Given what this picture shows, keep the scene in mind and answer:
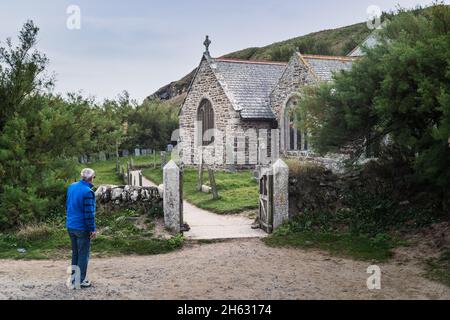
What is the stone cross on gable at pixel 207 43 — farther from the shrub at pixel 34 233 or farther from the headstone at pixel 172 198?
the shrub at pixel 34 233

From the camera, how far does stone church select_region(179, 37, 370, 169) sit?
955 inches

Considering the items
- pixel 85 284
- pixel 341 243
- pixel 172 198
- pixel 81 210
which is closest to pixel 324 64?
pixel 172 198

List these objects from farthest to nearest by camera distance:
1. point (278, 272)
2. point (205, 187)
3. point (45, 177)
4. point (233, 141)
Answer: point (233, 141)
point (205, 187)
point (45, 177)
point (278, 272)

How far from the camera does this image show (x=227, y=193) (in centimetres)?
1889

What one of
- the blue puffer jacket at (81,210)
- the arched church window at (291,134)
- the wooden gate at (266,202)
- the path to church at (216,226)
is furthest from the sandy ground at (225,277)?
the arched church window at (291,134)

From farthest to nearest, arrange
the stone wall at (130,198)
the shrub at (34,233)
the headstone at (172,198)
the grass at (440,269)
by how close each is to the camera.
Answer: the stone wall at (130,198) < the headstone at (172,198) < the shrub at (34,233) < the grass at (440,269)

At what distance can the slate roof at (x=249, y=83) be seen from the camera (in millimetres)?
26359

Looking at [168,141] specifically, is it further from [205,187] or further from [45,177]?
[45,177]

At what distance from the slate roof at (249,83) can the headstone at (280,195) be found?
12818 millimetres

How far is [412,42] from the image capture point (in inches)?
466

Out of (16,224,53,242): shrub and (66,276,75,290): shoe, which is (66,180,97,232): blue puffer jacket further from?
(16,224,53,242): shrub

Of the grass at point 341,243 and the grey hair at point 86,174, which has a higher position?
the grey hair at point 86,174
